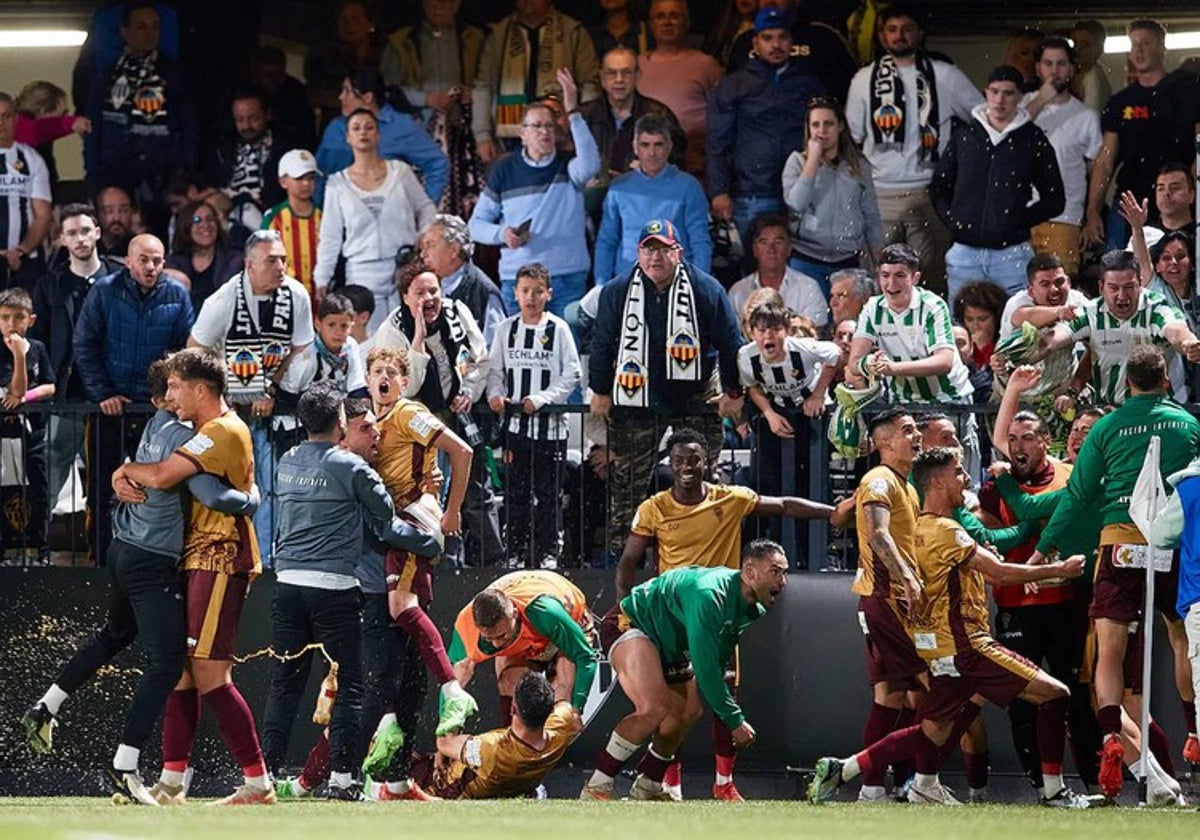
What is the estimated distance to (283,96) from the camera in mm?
16859

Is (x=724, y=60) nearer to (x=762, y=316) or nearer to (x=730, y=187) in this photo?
(x=730, y=187)

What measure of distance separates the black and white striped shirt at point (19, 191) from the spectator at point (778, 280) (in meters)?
4.51

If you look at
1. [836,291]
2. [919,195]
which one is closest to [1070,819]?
[836,291]

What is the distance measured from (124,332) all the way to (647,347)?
9.54ft

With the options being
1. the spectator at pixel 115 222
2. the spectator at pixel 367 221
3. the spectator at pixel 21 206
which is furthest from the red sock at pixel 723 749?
the spectator at pixel 21 206

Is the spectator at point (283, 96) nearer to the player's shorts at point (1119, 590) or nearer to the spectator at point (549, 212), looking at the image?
the spectator at point (549, 212)

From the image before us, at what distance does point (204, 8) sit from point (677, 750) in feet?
24.7

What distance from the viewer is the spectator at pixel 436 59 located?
16.9m

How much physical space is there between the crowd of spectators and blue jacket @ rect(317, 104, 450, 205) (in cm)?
2

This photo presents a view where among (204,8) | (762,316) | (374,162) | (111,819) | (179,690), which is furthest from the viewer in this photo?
(204,8)

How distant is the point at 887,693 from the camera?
12.2 metres

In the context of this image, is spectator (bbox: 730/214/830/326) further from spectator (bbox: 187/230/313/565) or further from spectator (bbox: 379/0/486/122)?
spectator (bbox: 187/230/313/565)

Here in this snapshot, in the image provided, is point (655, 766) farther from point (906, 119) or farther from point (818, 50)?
point (818, 50)

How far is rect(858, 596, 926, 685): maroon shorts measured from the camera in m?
12.0
